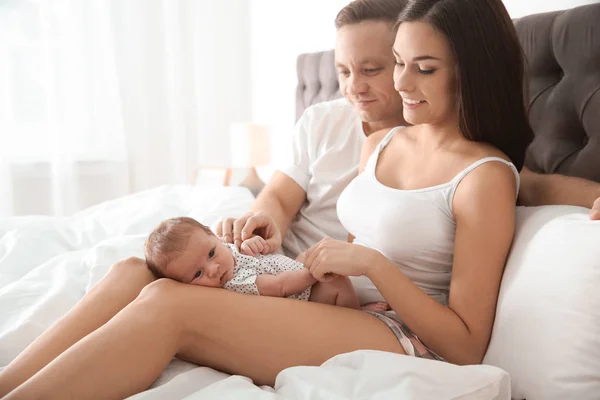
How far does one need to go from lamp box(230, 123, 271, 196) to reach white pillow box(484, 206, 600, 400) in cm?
296

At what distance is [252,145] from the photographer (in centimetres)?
400

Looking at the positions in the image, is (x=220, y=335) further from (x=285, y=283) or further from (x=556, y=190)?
(x=556, y=190)

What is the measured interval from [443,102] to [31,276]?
3.95 feet

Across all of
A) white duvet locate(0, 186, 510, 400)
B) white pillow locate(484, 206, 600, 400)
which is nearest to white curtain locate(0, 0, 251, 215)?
white duvet locate(0, 186, 510, 400)

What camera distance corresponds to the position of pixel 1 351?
120 centimetres

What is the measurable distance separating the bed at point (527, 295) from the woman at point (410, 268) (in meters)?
0.06

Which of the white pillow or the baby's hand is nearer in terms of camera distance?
the white pillow

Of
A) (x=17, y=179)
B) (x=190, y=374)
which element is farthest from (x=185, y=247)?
(x=17, y=179)

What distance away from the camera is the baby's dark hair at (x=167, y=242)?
1.22 m

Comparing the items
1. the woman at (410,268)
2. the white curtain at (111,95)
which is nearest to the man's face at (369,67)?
the woman at (410,268)

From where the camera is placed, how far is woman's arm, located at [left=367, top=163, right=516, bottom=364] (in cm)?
113

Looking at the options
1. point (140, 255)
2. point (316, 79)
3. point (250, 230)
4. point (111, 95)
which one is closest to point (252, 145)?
point (111, 95)

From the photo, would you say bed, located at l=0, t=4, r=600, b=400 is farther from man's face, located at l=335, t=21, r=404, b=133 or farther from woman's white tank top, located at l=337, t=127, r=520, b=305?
man's face, located at l=335, t=21, r=404, b=133

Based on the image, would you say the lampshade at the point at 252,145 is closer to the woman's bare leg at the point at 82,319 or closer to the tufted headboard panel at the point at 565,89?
the tufted headboard panel at the point at 565,89
